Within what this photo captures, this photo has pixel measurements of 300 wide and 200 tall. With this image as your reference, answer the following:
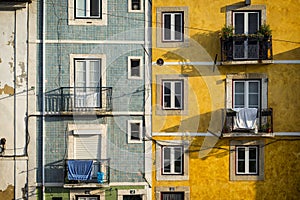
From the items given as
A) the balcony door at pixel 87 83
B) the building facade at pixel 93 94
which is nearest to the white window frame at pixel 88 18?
the building facade at pixel 93 94

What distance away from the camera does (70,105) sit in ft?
53.0

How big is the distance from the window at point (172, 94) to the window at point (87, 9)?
10.7 ft

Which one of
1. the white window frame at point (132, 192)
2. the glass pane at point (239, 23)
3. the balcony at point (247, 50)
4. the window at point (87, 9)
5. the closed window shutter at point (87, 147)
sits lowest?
the white window frame at point (132, 192)

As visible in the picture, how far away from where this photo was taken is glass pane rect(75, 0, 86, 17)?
16.4 m

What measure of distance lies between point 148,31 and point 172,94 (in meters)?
2.25

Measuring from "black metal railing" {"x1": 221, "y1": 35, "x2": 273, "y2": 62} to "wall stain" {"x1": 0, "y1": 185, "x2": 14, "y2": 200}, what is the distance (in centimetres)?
823

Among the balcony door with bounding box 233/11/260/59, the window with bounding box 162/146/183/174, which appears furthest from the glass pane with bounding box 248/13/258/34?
the window with bounding box 162/146/183/174

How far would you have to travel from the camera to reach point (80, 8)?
16.4 metres

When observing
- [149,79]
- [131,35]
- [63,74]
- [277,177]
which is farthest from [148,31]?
[277,177]

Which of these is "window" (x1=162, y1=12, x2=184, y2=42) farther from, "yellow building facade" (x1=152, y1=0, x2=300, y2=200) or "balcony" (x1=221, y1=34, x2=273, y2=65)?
"balcony" (x1=221, y1=34, x2=273, y2=65)

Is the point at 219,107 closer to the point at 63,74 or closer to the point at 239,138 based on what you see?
the point at 239,138

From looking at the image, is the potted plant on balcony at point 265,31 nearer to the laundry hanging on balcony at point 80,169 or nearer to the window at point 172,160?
the window at point 172,160

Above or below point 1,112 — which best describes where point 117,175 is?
below

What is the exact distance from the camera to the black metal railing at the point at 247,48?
15.7 m
